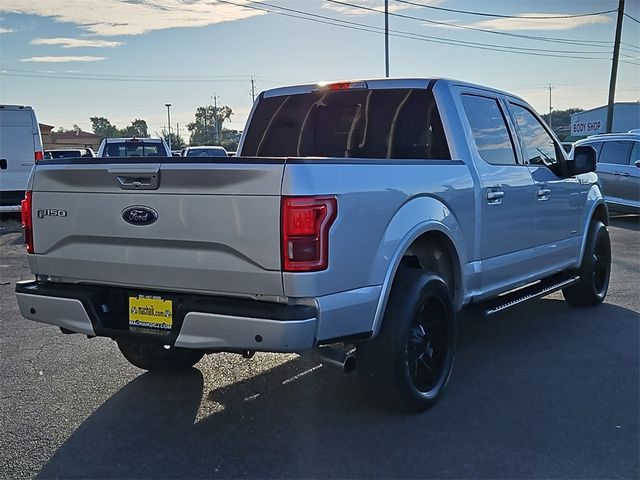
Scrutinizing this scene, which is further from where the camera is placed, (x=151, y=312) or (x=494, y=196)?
(x=494, y=196)

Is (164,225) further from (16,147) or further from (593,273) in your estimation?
(16,147)

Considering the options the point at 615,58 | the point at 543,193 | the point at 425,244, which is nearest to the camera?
the point at 425,244

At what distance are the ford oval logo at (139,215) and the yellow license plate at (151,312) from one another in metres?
0.42

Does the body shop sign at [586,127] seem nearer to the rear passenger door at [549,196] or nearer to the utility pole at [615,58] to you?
the utility pole at [615,58]

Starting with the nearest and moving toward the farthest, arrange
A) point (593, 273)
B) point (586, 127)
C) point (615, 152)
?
1. point (593, 273)
2. point (615, 152)
3. point (586, 127)

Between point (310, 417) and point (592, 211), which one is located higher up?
point (592, 211)

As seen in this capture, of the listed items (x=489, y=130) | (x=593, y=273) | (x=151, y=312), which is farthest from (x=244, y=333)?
(x=593, y=273)

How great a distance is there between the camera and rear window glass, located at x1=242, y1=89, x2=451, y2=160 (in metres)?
5.30

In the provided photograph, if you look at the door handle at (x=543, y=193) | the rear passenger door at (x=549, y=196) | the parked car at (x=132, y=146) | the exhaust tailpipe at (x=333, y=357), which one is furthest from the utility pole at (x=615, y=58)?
the exhaust tailpipe at (x=333, y=357)

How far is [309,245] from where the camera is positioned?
11.4 ft

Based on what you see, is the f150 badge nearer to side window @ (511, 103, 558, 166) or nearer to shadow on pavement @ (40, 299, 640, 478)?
shadow on pavement @ (40, 299, 640, 478)

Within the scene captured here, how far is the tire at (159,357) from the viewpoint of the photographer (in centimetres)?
496

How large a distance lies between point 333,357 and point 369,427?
1.80 feet

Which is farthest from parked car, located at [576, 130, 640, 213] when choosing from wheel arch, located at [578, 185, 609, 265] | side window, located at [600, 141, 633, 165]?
wheel arch, located at [578, 185, 609, 265]
